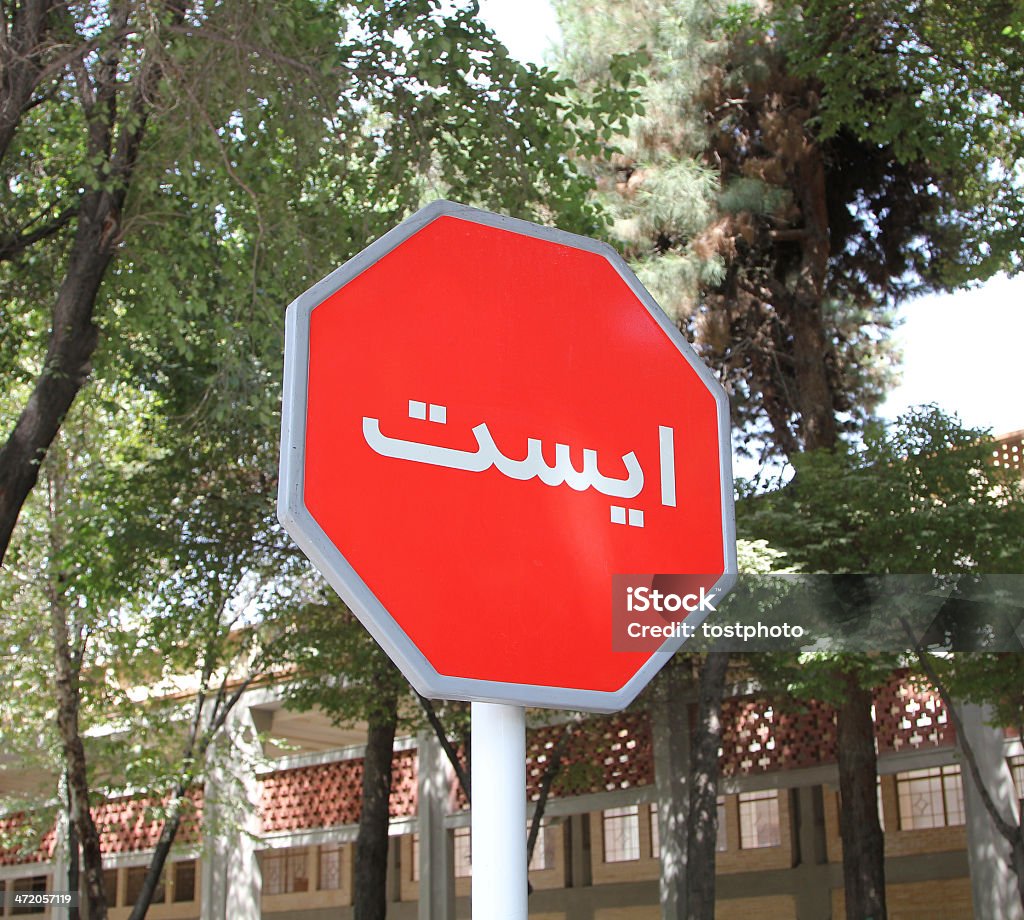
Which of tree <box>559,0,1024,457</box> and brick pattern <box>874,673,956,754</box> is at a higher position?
tree <box>559,0,1024,457</box>

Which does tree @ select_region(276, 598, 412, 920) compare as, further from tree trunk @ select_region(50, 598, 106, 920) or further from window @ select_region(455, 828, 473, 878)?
window @ select_region(455, 828, 473, 878)

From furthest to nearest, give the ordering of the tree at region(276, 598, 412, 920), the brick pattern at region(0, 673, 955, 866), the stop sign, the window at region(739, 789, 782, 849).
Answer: the window at region(739, 789, 782, 849) → the brick pattern at region(0, 673, 955, 866) → the tree at region(276, 598, 412, 920) → the stop sign

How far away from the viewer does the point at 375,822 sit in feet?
57.5

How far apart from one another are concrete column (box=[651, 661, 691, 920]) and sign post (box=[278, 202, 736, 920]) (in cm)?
1642

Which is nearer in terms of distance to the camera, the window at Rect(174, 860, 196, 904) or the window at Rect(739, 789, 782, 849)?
the window at Rect(739, 789, 782, 849)

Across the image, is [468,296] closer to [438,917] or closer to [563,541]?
[563,541]

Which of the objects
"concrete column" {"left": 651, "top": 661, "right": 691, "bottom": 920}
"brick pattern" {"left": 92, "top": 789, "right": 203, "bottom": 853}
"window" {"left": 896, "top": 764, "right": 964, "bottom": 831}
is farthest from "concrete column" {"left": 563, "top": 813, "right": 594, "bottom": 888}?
"brick pattern" {"left": 92, "top": 789, "right": 203, "bottom": 853}

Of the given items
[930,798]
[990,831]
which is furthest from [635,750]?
[990,831]

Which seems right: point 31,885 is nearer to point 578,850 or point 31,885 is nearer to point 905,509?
point 578,850

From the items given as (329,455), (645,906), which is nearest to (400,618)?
(329,455)

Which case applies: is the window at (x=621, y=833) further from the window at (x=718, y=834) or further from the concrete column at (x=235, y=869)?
the concrete column at (x=235, y=869)

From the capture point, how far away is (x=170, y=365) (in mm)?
15297

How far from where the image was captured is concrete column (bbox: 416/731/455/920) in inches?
810

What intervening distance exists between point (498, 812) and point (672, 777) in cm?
1768
